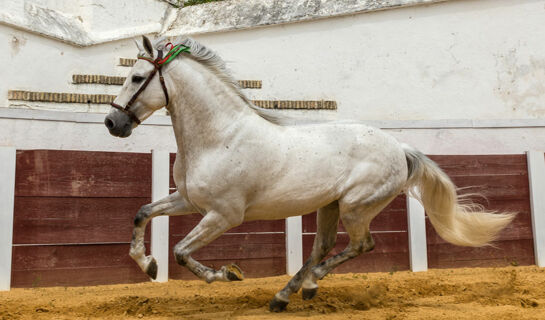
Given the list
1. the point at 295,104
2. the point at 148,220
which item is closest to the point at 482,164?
the point at 295,104

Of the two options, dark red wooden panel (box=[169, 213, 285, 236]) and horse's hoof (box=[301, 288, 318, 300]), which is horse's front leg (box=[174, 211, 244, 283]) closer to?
horse's hoof (box=[301, 288, 318, 300])

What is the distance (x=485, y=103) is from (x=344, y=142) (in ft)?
20.7

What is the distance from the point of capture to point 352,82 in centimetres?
985

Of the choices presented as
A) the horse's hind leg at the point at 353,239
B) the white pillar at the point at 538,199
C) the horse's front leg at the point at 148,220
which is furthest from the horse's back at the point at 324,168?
the white pillar at the point at 538,199

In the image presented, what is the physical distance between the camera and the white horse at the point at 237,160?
12.3 feet

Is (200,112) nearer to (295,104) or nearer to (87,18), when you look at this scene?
(295,104)

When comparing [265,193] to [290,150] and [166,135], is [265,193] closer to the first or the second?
[290,150]

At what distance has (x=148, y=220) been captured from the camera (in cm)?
401

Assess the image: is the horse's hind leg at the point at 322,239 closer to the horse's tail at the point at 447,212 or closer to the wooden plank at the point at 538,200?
the horse's tail at the point at 447,212

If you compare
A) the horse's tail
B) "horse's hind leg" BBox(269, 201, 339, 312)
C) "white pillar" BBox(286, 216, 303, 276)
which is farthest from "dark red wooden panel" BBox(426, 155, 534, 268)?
"horse's hind leg" BBox(269, 201, 339, 312)

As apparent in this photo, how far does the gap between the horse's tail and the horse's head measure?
228cm

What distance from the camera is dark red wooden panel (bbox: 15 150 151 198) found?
611 centimetres

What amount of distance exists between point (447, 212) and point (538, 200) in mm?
3522

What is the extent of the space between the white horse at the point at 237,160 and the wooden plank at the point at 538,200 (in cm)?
399
